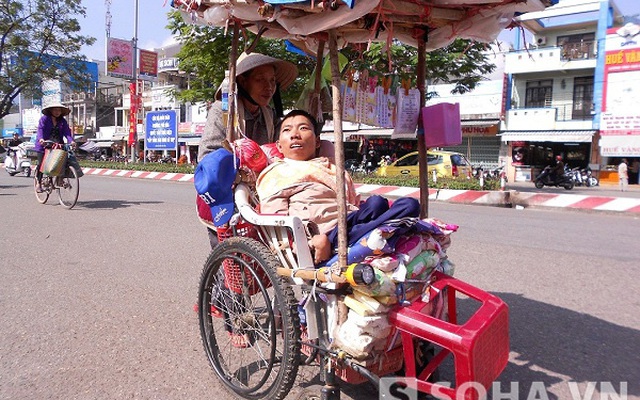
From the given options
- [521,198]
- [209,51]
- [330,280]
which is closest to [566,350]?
[330,280]

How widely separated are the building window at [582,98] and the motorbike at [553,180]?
6538mm

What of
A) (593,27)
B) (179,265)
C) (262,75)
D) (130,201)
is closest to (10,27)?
(130,201)

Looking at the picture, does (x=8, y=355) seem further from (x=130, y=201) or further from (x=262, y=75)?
(x=130, y=201)

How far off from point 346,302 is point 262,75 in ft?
5.88

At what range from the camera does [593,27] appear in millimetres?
25422

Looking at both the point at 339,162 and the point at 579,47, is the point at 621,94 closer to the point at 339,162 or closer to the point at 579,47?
the point at 579,47

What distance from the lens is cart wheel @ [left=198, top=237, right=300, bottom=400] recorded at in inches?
84.1

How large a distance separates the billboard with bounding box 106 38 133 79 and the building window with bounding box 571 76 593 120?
24911mm

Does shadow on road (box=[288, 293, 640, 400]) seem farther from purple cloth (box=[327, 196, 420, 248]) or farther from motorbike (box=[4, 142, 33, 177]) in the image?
motorbike (box=[4, 142, 33, 177])

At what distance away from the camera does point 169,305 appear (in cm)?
377

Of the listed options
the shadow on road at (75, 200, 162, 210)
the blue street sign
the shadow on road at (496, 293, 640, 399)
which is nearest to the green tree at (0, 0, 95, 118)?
the blue street sign

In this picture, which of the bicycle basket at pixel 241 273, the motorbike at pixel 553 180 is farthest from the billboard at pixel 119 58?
the bicycle basket at pixel 241 273

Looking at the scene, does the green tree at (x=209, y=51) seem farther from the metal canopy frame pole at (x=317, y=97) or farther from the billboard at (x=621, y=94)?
the billboard at (x=621, y=94)

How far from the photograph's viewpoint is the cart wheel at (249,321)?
2137mm
